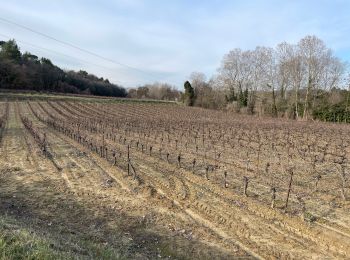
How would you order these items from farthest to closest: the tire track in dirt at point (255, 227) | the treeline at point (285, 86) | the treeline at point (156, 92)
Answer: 1. the treeline at point (156, 92)
2. the treeline at point (285, 86)
3. the tire track in dirt at point (255, 227)

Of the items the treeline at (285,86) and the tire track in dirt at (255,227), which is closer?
the tire track in dirt at (255,227)

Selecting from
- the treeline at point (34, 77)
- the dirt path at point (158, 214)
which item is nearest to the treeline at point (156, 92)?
the treeline at point (34, 77)

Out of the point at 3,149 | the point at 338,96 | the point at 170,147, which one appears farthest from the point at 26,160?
the point at 338,96

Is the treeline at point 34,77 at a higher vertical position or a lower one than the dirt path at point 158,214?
higher

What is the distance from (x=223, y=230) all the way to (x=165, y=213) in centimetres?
154

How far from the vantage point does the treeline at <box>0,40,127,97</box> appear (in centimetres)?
6332

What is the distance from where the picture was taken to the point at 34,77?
69.8 metres

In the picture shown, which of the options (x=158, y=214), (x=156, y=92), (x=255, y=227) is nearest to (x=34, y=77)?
(x=156, y=92)

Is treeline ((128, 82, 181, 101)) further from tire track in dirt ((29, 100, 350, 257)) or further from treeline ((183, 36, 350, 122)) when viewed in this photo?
tire track in dirt ((29, 100, 350, 257))

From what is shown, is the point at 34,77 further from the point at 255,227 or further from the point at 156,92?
the point at 255,227

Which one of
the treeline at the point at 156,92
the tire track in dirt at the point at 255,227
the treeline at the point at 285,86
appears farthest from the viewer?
the treeline at the point at 156,92

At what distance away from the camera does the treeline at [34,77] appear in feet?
208

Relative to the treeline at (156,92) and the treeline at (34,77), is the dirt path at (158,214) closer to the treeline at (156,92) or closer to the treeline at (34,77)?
the treeline at (34,77)

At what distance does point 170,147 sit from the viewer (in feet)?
58.3
